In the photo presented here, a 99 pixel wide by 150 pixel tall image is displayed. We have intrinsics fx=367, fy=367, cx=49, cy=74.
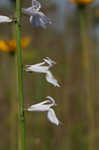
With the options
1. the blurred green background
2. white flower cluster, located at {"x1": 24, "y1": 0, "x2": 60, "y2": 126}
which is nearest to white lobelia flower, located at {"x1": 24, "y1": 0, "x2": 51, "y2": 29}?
white flower cluster, located at {"x1": 24, "y1": 0, "x2": 60, "y2": 126}

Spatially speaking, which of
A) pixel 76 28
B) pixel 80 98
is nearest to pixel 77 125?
pixel 80 98

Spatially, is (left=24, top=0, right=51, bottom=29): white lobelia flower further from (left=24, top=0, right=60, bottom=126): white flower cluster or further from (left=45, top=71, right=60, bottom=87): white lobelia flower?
(left=45, top=71, right=60, bottom=87): white lobelia flower

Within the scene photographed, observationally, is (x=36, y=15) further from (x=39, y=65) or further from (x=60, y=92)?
(x=60, y=92)

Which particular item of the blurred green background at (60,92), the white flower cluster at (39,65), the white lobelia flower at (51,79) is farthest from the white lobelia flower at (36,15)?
the blurred green background at (60,92)

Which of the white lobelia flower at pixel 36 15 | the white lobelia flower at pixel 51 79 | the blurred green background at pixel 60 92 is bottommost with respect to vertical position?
the blurred green background at pixel 60 92

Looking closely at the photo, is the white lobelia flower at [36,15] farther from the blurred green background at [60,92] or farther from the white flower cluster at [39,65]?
the blurred green background at [60,92]

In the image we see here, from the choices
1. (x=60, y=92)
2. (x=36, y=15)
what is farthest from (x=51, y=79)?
(x=60, y=92)
